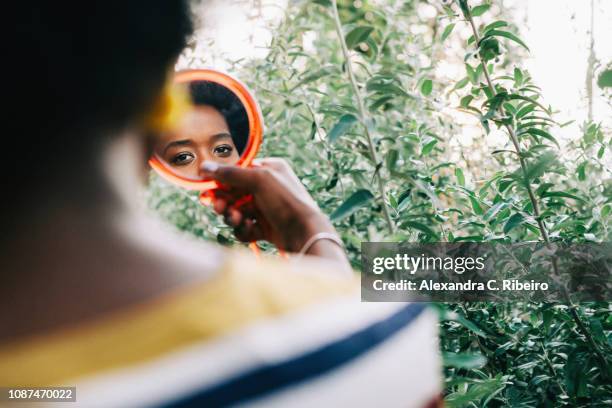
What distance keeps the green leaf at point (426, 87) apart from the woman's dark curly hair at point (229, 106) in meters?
0.55

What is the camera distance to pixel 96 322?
13.9 inches

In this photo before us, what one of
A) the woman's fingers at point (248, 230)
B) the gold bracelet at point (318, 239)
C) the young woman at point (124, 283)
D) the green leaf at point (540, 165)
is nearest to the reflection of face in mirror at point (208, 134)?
the woman's fingers at point (248, 230)

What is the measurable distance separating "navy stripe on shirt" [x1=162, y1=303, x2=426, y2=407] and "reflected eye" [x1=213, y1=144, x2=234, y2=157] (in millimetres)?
465

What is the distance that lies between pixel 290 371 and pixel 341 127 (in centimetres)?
68

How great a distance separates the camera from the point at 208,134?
841 mm

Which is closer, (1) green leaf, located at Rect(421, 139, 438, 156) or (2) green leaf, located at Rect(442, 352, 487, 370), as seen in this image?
(2) green leaf, located at Rect(442, 352, 487, 370)

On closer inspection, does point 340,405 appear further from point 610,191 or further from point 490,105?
point 610,191

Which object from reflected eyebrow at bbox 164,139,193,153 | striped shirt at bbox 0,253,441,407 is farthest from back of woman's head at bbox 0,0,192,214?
reflected eyebrow at bbox 164,139,193,153

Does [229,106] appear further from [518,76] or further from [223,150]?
[518,76]

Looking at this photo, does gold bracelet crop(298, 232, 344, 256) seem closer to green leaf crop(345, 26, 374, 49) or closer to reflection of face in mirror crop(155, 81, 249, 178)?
reflection of face in mirror crop(155, 81, 249, 178)

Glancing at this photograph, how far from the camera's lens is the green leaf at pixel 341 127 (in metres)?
1.00

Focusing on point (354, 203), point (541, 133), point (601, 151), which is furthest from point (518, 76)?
point (354, 203)

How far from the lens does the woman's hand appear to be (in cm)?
68

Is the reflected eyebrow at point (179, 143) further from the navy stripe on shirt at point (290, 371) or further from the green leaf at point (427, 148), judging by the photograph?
the green leaf at point (427, 148)
